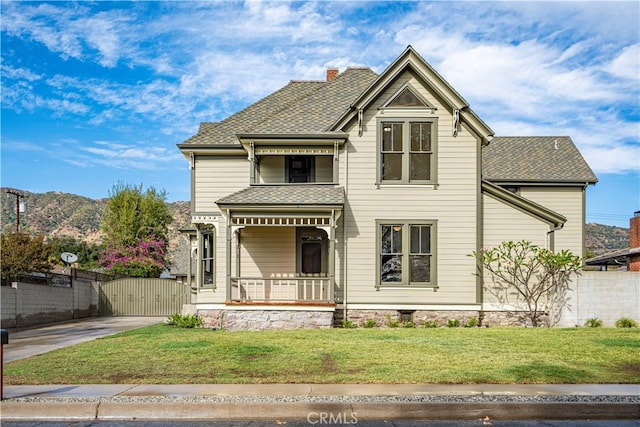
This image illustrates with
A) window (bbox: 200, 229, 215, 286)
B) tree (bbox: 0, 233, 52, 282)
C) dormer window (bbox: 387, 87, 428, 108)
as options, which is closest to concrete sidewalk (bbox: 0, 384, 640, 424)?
window (bbox: 200, 229, 215, 286)

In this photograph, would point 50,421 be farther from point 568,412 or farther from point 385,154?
point 385,154

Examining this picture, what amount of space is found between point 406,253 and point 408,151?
324 centimetres

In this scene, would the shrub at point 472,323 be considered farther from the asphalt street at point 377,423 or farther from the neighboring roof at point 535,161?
the asphalt street at point 377,423

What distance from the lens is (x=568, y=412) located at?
360 inches

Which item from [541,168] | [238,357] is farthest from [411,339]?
[541,168]

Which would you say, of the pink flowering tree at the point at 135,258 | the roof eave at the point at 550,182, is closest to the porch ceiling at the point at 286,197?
the roof eave at the point at 550,182

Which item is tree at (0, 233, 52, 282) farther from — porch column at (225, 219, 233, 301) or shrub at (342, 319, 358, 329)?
shrub at (342, 319, 358, 329)

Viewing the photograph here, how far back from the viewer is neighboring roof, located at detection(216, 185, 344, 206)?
64.2 ft

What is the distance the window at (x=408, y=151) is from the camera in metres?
20.8

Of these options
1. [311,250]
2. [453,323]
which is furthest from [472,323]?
[311,250]

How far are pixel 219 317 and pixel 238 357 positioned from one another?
8.13 meters

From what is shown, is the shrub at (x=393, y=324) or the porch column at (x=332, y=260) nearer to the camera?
the porch column at (x=332, y=260)

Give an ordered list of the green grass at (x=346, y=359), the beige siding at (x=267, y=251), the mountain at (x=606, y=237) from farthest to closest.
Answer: the mountain at (x=606, y=237), the beige siding at (x=267, y=251), the green grass at (x=346, y=359)

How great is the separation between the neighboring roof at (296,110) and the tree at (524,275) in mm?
6744
